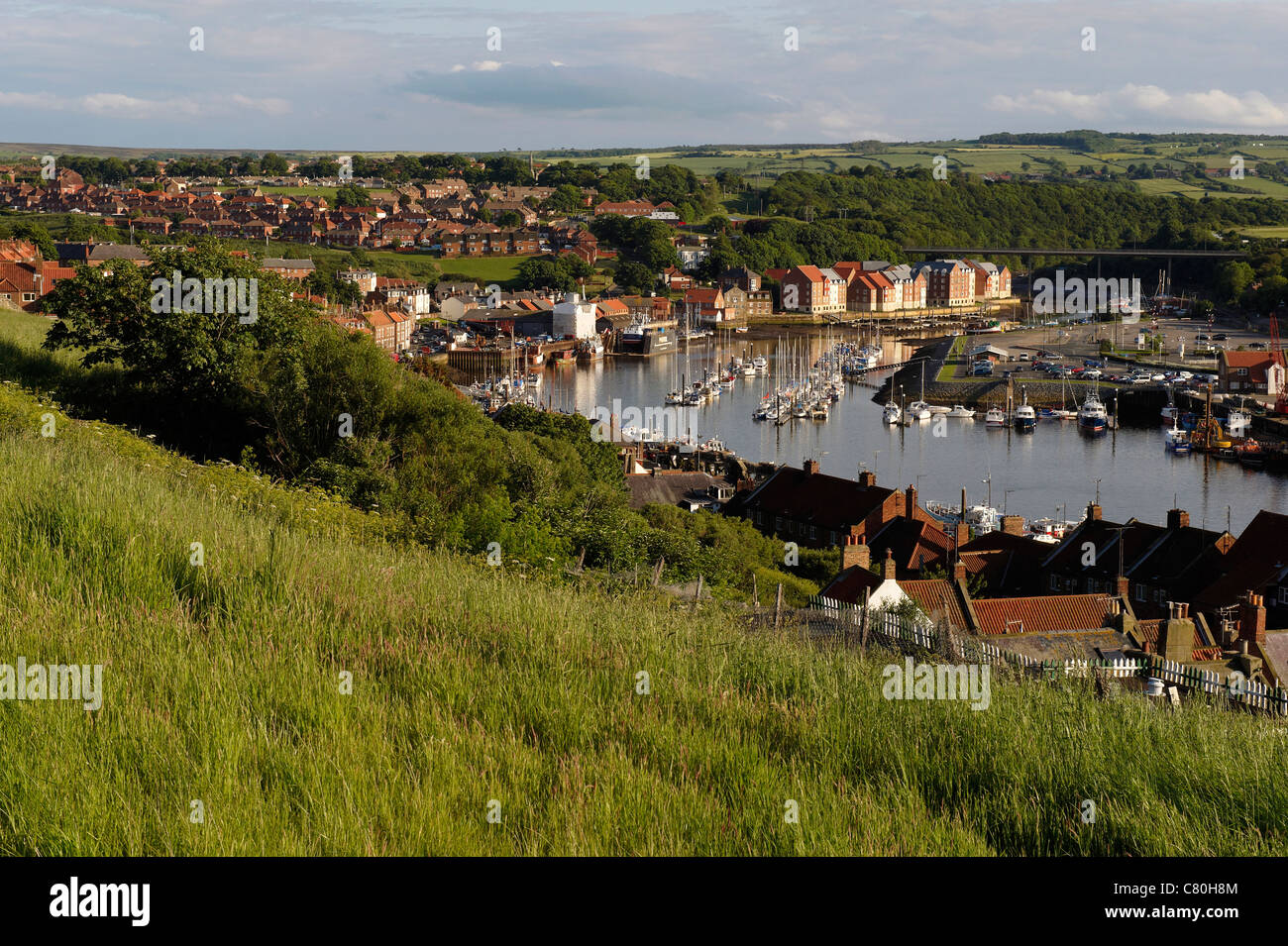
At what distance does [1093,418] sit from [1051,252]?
213 feet

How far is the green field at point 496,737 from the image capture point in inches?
88.0

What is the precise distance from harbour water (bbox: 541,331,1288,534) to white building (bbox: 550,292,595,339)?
453 inches

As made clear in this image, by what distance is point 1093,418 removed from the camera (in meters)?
42.1

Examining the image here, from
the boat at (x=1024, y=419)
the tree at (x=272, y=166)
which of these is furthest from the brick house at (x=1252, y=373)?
the tree at (x=272, y=166)

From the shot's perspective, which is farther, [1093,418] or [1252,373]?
[1252,373]

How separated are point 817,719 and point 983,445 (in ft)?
123

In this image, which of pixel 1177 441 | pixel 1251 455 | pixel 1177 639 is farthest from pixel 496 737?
pixel 1177 441

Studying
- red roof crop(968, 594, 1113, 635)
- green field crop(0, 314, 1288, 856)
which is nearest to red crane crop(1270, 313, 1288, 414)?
red roof crop(968, 594, 1113, 635)

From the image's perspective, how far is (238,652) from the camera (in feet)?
9.66

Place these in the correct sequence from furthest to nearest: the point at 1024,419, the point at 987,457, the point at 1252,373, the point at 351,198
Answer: the point at 351,198, the point at 1252,373, the point at 1024,419, the point at 987,457

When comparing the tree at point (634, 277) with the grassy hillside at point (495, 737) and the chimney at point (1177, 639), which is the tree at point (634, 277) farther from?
the grassy hillside at point (495, 737)

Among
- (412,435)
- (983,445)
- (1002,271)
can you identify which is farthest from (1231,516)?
(1002,271)

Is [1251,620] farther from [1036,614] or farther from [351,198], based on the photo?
[351,198]

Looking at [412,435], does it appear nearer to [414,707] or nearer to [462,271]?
[414,707]
